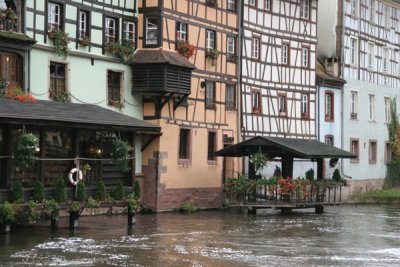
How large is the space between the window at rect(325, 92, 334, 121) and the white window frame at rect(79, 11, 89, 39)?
61.5 feet

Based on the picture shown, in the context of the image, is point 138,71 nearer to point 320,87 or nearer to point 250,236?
point 250,236

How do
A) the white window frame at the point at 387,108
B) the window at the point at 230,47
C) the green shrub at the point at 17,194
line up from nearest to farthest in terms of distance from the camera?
the green shrub at the point at 17,194 → the window at the point at 230,47 → the white window frame at the point at 387,108

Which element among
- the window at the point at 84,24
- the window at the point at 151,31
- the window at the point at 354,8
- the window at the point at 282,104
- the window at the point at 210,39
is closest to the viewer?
the window at the point at 84,24

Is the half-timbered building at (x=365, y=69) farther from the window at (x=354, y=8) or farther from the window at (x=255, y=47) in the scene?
the window at (x=255, y=47)

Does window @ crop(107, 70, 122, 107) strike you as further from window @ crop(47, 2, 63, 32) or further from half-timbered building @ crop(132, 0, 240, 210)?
window @ crop(47, 2, 63, 32)

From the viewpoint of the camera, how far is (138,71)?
34.9m

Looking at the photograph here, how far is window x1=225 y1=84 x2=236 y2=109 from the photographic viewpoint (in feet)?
134

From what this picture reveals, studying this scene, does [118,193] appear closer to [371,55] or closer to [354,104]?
[354,104]

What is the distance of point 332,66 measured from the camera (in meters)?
49.4

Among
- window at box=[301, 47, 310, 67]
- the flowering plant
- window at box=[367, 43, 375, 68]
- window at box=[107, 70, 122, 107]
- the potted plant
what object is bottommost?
the potted plant

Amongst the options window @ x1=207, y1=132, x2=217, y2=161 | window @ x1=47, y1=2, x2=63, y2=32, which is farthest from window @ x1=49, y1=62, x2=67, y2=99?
window @ x1=207, y1=132, x2=217, y2=161

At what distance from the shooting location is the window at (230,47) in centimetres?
4041

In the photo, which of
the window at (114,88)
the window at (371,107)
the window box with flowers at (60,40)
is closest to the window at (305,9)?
the window at (371,107)

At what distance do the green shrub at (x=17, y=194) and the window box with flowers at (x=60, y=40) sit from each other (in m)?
8.09
